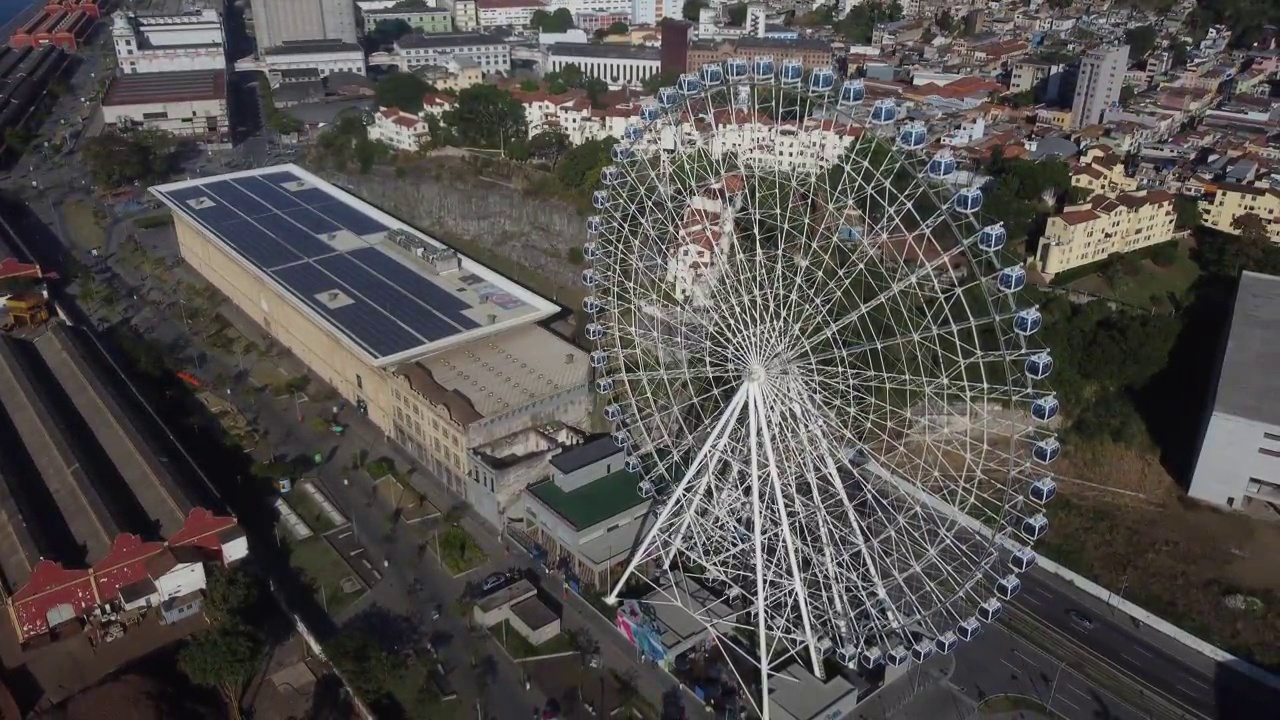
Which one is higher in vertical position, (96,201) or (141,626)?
(96,201)

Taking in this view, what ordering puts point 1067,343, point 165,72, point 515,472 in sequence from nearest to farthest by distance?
point 515,472 < point 1067,343 < point 165,72

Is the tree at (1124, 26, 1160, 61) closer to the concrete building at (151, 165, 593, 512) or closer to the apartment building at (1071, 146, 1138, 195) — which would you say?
the apartment building at (1071, 146, 1138, 195)

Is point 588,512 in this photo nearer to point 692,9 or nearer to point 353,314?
point 353,314

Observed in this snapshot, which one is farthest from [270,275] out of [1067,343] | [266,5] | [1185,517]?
[266,5]

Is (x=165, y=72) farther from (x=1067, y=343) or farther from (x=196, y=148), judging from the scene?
(x=1067, y=343)

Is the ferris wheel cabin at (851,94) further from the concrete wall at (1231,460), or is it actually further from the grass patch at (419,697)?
the concrete wall at (1231,460)
